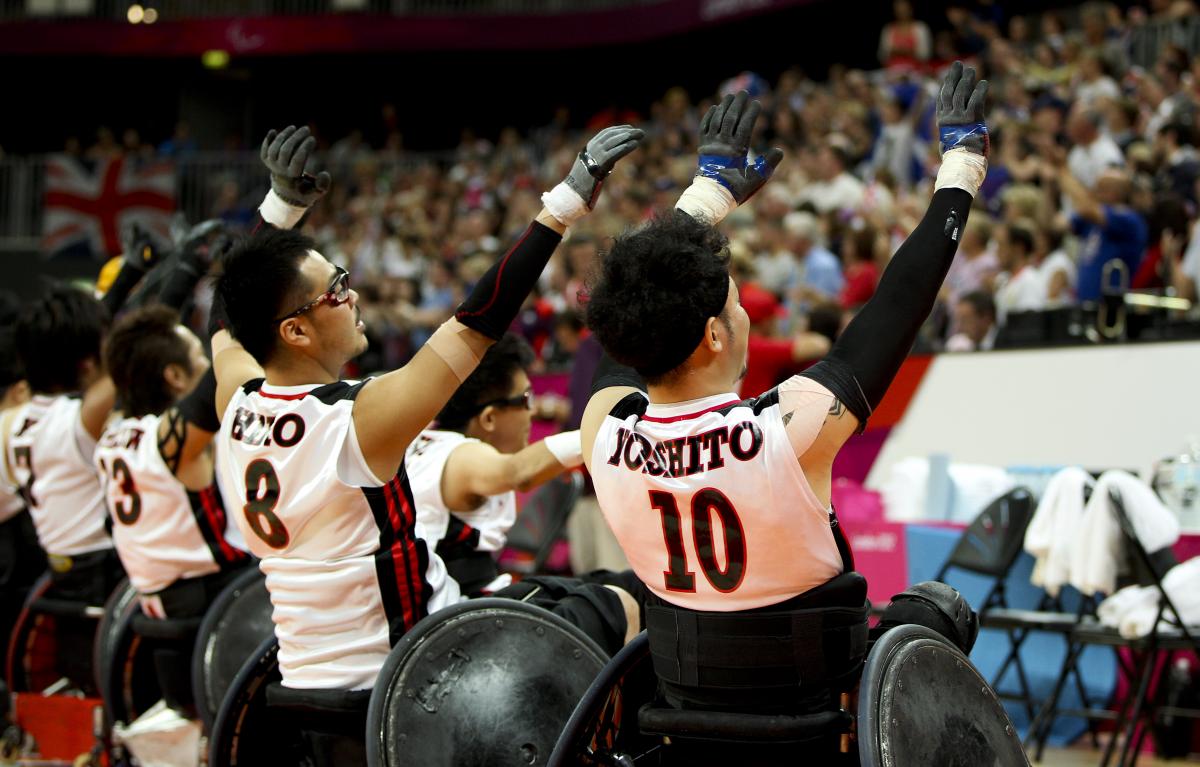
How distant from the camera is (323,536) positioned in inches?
152

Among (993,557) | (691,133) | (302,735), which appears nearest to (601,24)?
(691,133)

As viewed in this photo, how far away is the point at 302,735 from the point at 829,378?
2130 millimetres

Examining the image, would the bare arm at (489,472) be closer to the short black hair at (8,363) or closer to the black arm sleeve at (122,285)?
the black arm sleeve at (122,285)

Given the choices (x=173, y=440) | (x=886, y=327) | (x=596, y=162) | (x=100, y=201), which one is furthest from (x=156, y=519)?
(x=100, y=201)

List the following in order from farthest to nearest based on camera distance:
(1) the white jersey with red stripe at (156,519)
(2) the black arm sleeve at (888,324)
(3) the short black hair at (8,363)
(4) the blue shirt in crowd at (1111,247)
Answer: (4) the blue shirt in crowd at (1111,247), (3) the short black hair at (8,363), (1) the white jersey with red stripe at (156,519), (2) the black arm sleeve at (888,324)

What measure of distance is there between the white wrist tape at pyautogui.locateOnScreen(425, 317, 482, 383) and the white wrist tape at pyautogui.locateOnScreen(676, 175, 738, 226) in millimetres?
632

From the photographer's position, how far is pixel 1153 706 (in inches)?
240

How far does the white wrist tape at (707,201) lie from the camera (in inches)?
141

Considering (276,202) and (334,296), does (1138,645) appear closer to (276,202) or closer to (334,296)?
(334,296)

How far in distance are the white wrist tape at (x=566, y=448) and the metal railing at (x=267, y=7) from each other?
19590 millimetres

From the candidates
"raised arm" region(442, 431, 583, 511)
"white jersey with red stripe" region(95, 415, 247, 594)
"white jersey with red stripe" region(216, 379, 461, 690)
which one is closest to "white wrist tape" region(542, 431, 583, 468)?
"raised arm" region(442, 431, 583, 511)

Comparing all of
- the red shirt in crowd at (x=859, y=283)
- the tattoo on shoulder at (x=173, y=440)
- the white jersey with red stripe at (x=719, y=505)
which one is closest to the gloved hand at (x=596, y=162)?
the white jersey with red stripe at (x=719, y=505)

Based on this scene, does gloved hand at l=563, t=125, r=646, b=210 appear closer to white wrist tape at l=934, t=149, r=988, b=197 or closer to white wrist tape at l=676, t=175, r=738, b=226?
white wrist tape at l=676, t=175, r=738, b=226

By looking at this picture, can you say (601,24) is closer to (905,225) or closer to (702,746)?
(905,225)
